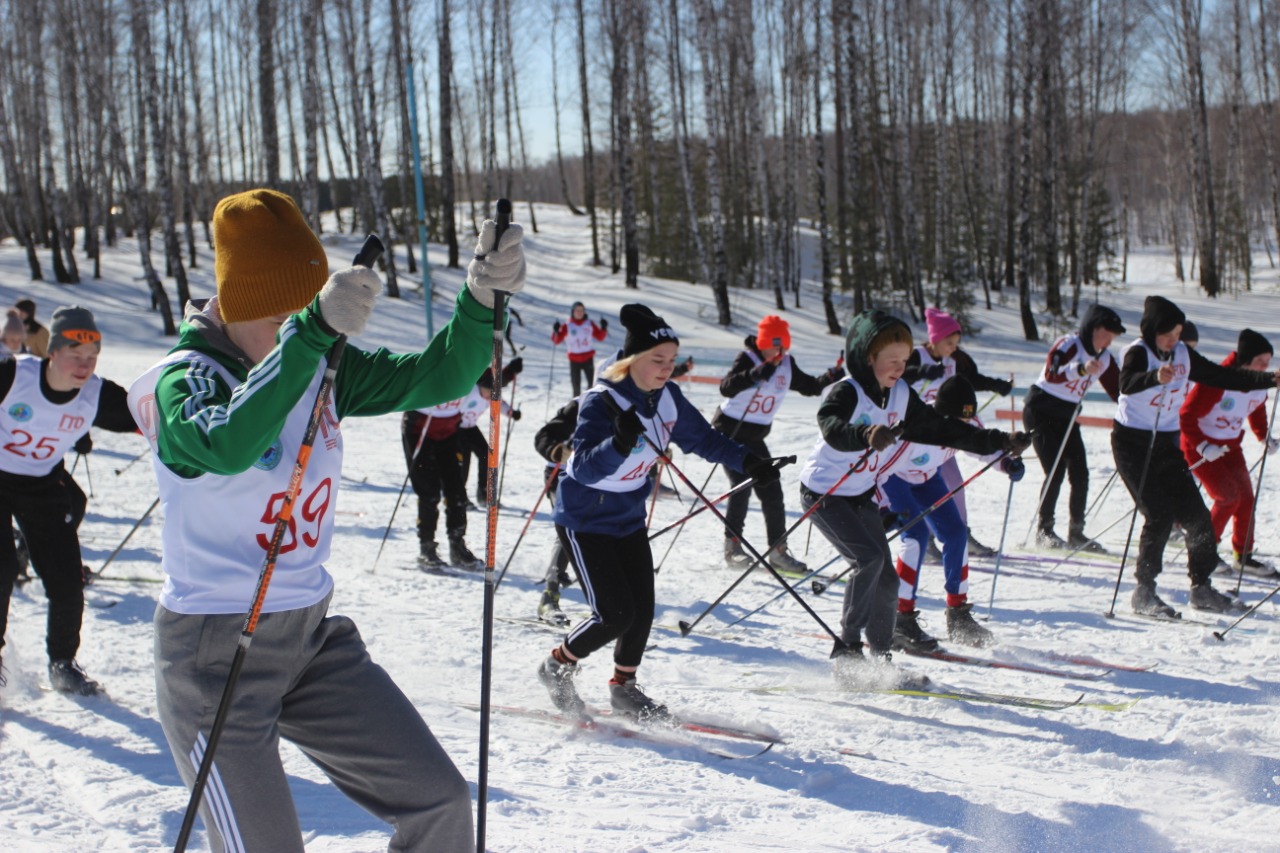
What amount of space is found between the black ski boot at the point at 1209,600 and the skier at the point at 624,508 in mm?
3122

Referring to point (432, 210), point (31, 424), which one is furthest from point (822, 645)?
point (432, 210)

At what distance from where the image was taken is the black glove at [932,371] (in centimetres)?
729

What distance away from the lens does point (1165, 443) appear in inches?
241

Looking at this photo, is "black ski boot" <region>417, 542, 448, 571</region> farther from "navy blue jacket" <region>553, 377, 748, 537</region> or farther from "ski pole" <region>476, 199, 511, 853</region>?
"ski pole" <region>476, 199, 511, 853</region>

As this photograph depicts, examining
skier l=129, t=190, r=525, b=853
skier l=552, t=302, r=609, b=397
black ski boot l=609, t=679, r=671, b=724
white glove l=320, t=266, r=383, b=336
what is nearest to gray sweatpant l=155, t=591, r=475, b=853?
skier l=129, t=190, r=525, b=853

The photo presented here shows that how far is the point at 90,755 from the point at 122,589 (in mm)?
2865

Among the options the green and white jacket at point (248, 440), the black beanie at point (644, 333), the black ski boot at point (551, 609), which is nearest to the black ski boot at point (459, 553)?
the black ski boot at point (551, 609)

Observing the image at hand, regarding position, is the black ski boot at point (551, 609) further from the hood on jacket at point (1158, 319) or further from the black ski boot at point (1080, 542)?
the black ski boot at point (1080, 542)

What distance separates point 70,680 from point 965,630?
412 cm

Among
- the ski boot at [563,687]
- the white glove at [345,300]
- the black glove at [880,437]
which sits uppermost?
the white glove at [345,300]

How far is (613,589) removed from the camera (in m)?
4.23

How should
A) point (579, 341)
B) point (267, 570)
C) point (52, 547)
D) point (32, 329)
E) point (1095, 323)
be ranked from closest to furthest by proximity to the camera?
point (267, 570), point (52, 547), point (1095, 323), point (32, 329), point (579, 341)

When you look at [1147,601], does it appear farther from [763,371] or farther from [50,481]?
[50,481]

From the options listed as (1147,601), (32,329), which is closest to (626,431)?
(1147,601)
